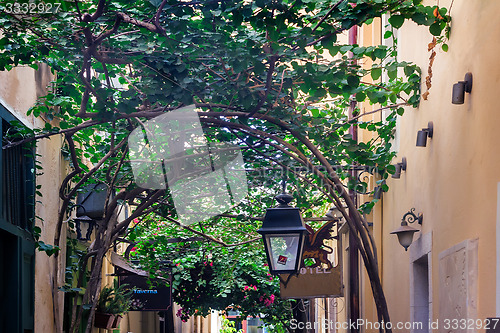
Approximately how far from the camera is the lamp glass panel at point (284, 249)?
6.93 metres

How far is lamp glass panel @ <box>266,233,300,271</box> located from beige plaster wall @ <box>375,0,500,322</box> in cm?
131

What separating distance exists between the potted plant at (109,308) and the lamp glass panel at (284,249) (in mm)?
5597

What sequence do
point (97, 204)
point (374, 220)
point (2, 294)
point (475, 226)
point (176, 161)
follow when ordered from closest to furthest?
point (475, 226) → point (2, 294) → point (176, 161) → point (97, 204) → point (374, 220)

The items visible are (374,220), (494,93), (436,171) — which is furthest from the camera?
(374,220)

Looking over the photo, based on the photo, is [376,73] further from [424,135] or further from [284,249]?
[284,249]

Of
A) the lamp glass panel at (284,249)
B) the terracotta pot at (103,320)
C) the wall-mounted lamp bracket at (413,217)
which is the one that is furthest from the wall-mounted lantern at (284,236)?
the terracotta pot at (103,320)

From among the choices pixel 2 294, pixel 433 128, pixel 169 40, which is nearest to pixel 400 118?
pixel 433 128

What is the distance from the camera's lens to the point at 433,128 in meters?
7.00

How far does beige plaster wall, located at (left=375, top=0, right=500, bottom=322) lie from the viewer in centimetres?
485

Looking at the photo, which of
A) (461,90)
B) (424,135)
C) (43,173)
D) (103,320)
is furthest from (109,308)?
(461,90)

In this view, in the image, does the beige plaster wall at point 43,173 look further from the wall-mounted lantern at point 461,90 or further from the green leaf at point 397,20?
the wall-mounted lantern at point 461,90

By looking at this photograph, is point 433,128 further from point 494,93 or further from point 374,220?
point 374,220

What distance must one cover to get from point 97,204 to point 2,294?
263cm

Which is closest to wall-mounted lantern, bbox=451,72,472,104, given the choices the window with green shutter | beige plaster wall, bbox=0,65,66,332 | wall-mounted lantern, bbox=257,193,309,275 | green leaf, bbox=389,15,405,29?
green leaf, bbox=389,15,405,29
